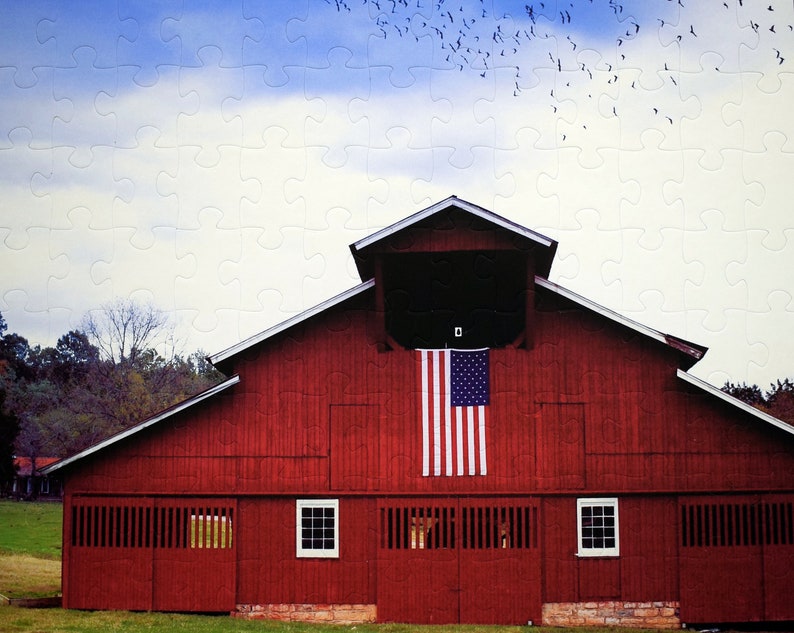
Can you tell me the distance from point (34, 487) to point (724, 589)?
61199mm

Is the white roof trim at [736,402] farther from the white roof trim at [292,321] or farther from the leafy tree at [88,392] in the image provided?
the leafy tree at [88,392]

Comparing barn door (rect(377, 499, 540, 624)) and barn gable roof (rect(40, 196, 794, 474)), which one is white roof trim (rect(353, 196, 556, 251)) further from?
barn door (rect(377, 499, 540, 624))

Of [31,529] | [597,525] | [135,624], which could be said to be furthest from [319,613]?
[31,529]

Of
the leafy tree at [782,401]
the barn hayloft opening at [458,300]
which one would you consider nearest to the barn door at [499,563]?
the barn hayloft opening at [458,300]

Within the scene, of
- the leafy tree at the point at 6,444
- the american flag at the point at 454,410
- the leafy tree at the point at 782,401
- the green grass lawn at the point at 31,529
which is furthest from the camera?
the leafy tree at the point at 782,401

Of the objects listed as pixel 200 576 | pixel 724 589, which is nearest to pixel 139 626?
pixel 200 576

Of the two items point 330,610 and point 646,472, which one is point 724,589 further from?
point 330,610

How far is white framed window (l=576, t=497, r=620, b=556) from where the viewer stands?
20.3 meters

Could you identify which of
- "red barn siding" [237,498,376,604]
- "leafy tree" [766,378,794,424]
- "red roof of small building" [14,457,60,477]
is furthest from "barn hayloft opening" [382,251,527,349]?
"red roof of small building" [14,457,60,477]

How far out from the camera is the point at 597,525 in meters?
20.5

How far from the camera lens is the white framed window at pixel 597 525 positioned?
2030cm

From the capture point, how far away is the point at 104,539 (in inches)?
820

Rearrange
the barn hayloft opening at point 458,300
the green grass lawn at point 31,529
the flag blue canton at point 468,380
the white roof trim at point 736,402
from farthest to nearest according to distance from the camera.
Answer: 1. the green grass lawn at point 31,529
2. the barn hayloft opening at point 458,300
3. the flag blue canton at point 468,380
4. the white roof trim at point 736,402

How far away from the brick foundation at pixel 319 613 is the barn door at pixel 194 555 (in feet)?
2.48
